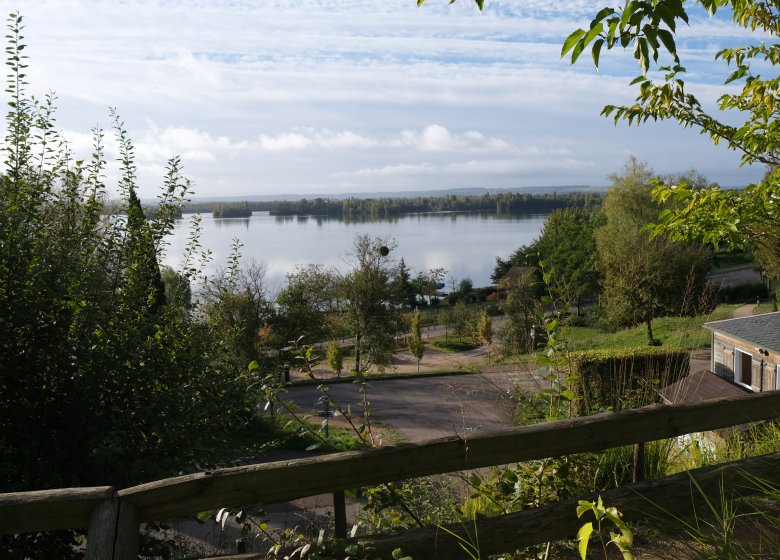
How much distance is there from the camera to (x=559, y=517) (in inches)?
101

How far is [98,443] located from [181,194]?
3.05 meters

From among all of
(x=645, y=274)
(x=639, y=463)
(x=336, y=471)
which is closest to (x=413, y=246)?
(x=645, y=274)

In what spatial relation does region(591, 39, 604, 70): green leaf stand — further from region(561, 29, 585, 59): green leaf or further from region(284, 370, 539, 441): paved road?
region(284, 370, 539, 441): paved road

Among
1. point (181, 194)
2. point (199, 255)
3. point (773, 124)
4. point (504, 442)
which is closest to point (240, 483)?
point (504, 442)

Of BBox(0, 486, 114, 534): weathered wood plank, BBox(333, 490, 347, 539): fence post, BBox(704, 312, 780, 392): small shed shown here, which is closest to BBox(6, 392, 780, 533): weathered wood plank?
BBox(0, 486, 114, 534): weathered wood plank

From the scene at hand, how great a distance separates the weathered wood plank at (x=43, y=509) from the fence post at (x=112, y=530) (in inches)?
1.4

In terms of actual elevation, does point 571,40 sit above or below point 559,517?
above

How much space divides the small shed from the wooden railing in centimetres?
1339

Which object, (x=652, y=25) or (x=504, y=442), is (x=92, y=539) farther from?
(x=652, y=25)

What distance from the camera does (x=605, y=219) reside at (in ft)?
161

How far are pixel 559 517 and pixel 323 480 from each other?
3.11 feet

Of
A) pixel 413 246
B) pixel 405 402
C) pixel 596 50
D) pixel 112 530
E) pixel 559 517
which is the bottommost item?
pixel 413 246

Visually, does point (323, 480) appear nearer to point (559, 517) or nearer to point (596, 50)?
point (559, 517)

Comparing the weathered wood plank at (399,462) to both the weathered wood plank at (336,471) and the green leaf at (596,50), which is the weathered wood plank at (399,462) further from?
the green leaf at (596,50)
